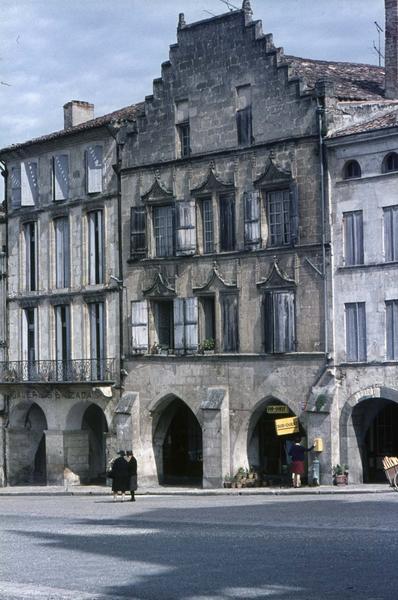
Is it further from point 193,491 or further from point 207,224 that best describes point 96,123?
point 193,491

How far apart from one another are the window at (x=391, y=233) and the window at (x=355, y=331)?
1.75 metres

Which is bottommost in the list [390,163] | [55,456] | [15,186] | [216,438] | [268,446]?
[55,456]

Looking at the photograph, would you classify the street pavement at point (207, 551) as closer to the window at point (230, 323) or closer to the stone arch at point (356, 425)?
the stone arch at point (356, 425)

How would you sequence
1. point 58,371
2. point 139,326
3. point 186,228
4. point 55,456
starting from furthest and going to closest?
point 55,456 < point 58,371 < point 139,326 < point 186,228

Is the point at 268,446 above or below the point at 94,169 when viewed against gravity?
below

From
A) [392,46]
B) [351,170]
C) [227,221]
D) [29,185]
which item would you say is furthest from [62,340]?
[392,46]

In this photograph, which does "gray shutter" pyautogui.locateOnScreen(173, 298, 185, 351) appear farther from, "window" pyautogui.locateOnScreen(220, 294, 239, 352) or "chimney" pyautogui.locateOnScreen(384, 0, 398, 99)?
"chimney" pyautogui.locateOnScreen(384, 0, 398, 99)

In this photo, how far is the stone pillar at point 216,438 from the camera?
47188 mm

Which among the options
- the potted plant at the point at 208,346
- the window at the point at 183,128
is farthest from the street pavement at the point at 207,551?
the window at the point at 183,128

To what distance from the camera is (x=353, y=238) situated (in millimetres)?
44094

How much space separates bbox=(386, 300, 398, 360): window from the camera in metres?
42.9

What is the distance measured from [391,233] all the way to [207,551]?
20.3m

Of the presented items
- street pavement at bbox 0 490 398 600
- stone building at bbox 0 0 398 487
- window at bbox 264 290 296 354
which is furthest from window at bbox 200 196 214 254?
street pavement at bbox 0 490 398 600

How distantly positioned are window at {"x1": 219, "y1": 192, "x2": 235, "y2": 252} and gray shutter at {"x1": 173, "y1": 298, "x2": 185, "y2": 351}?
2520 millimetres
